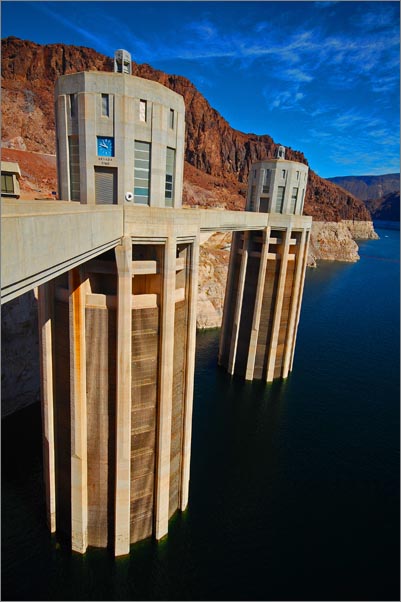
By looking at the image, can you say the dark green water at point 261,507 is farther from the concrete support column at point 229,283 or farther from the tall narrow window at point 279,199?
the tall narrow window at point 279,199

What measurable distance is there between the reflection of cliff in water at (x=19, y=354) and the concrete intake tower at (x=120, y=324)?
43.9ft

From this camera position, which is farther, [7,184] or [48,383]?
[7,184]

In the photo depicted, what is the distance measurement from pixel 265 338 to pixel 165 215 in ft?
79.6

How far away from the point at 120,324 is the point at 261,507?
51.3ft

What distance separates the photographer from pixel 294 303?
37.8 meters

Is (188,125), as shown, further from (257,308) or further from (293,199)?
(257,308)

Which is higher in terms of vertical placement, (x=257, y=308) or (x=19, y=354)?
(x=257, y=308)

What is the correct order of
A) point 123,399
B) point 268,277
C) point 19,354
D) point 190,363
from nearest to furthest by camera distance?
1. point 123,399
2. point 190,363
3. point 19,354
4. point 268,277

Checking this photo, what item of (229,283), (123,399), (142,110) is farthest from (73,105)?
(229,283)

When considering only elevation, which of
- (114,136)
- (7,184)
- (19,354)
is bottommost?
(19,354)

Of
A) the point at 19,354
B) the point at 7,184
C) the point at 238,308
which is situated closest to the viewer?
the point at 7,184

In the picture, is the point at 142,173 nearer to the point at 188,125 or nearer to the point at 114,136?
the point at 114,136

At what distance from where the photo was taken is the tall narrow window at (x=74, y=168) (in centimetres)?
1603

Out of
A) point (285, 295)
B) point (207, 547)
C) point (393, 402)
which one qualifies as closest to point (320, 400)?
point (393, 402)
